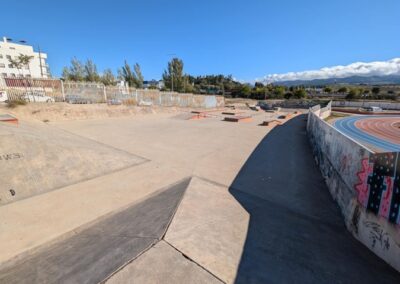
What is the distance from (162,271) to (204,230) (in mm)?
1371

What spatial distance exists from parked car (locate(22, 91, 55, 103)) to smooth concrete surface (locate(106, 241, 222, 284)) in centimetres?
2255

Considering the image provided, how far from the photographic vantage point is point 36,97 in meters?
19.5

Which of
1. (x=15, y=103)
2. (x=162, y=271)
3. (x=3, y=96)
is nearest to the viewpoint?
(x=162, y=271)

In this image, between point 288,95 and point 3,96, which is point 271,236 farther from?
point 288,95

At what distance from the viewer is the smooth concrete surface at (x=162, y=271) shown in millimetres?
3014

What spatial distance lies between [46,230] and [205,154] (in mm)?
7252

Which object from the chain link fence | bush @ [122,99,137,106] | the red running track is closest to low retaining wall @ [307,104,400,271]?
the red running track

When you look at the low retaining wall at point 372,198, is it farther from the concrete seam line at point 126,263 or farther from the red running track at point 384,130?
the red running track at point 384,130

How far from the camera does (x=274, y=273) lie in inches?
129

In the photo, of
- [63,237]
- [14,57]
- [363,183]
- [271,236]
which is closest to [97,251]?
[63,237]

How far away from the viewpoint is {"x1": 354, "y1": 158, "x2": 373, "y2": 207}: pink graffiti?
13.6 ft

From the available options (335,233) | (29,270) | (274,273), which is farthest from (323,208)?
(29,270)

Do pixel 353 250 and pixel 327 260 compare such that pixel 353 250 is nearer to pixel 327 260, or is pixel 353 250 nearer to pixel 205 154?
pixel 327 260

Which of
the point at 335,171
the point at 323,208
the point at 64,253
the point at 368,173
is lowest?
the point at 323,208
